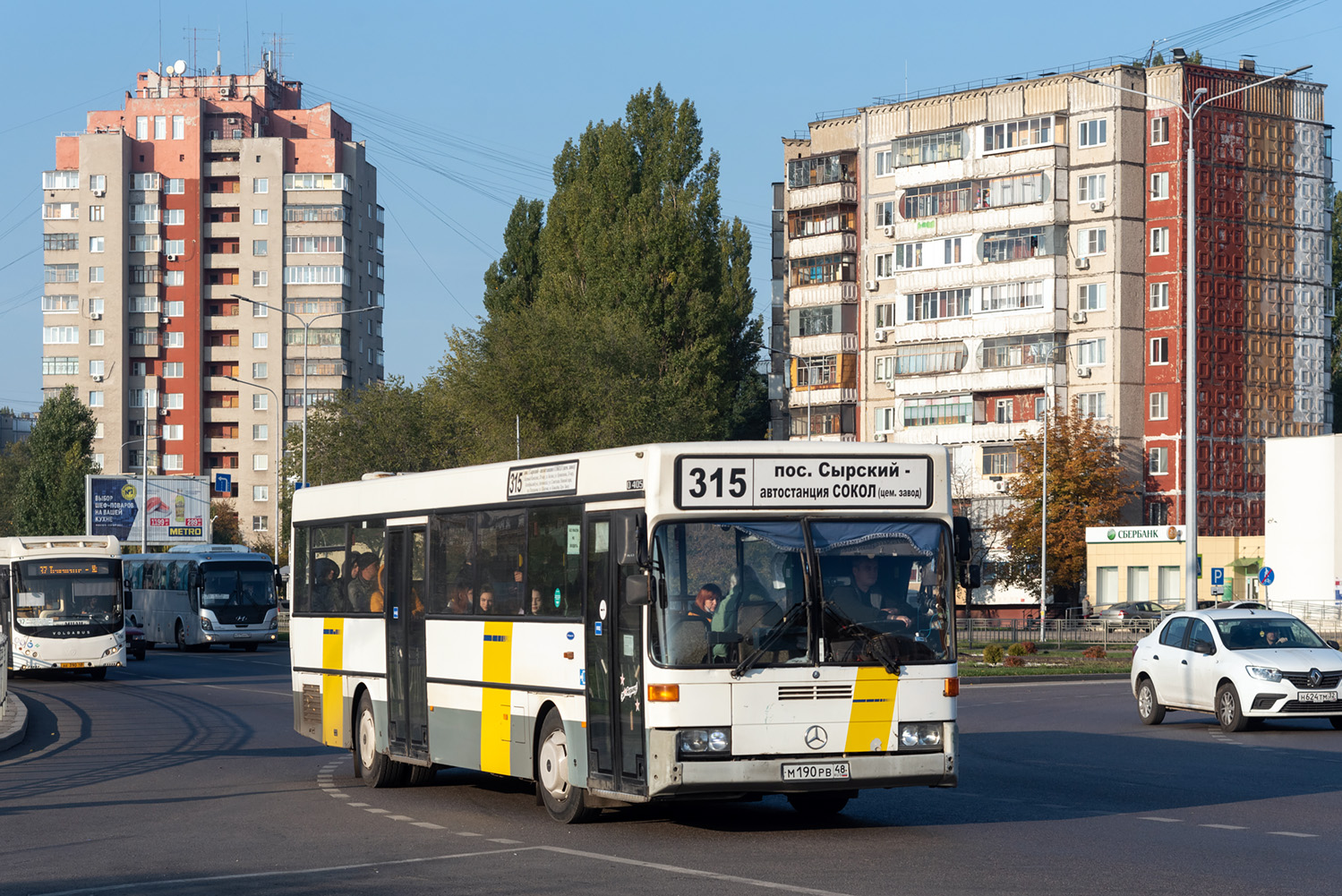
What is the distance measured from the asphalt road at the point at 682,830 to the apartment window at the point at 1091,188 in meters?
64.6

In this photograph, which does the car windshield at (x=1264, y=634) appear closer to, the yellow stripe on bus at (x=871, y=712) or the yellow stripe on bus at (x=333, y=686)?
the yellow stripe on bus at (x=333, y=686)

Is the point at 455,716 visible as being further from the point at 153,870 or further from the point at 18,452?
the point at 18,452

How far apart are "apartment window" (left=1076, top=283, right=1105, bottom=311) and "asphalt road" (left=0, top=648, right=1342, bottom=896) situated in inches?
2514

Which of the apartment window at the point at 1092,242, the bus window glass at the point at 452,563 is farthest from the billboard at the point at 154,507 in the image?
the bus window glass at the point at 452,563

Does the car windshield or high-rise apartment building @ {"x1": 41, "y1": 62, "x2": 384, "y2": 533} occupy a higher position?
high-rise apartment building @ {"x1": 41, "y1": 62, "x2": 384, "y2": 533}

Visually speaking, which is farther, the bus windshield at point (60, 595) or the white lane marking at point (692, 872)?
the bus windshield at point (60, 595)

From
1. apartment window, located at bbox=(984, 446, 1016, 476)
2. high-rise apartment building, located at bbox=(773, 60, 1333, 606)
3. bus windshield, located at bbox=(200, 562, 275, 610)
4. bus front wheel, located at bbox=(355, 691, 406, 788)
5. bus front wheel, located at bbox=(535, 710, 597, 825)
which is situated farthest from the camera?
apartment window, located at bbox=(984, 446, 1016, 476)

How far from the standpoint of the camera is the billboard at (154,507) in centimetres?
7838

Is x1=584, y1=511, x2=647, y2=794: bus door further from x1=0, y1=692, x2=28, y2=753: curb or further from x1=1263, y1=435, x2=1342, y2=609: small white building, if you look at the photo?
x1=1263, y1=435, x2=1342, y2=609: small white building

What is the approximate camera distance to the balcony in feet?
312

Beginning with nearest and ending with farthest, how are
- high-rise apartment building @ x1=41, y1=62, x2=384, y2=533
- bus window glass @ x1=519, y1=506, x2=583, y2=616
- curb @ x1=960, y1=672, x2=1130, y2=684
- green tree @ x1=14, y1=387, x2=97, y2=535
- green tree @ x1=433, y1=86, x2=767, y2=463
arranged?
bus window glass @ x1=519, y1=506, x2=583, y2=616
curb @ x1=960, y1=672, x2=1130, y2=684
green tree @ x1=433, y1=86, x2=767, y2=463
green tree @ x1=14, y1=387, x2=97, y2=535
high-rise apartment building @ x1=41, y1=62, x2=384, y2=533

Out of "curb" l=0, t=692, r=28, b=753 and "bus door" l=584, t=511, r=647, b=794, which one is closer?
"bus door" l=584, t=511, r=647, b=794

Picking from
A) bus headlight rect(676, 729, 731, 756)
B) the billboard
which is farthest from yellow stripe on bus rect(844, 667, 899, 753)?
the billboard

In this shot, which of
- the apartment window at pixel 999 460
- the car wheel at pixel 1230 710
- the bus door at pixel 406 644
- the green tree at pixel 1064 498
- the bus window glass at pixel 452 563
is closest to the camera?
the bus window glass at pixel 452 563
